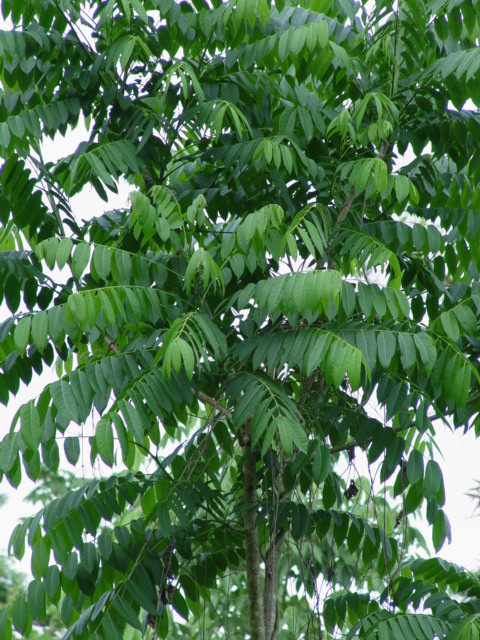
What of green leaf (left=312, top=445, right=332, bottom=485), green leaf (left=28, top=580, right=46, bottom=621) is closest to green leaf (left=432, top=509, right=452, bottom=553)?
green leaf (left=312, top=445, right=332, bottom=485)

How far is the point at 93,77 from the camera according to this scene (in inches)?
95.5

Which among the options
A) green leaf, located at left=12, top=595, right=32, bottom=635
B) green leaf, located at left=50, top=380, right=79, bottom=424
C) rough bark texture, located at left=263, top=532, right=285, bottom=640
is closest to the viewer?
green leaf, located at left=50, top=380, right=79, bottom=424

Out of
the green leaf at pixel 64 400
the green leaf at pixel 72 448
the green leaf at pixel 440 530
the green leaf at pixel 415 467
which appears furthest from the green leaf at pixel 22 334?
the green leaf at pixel 440 530

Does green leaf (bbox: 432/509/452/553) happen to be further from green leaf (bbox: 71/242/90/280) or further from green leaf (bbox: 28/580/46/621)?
green leaf (bbox: 71/242/90/280)

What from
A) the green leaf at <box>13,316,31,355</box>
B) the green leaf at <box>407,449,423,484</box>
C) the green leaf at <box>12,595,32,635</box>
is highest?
the green leaf at <box>13,316,31,355</box>

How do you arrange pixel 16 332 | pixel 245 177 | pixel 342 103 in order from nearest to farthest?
pixel 16 332 < pixel 245 177 < pixel 342 103

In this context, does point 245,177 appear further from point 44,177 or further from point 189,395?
point 189,395

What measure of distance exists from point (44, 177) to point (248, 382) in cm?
84

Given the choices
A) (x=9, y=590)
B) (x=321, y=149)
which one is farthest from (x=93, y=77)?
(x=9, y=590)

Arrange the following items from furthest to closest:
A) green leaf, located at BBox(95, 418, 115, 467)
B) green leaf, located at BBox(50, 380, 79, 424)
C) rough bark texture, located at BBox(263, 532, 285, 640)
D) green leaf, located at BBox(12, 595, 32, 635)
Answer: rough bark texture, located at BBox(263, 532, 285, 640) → green leaf, located at BBox(12, 595, 32, 635) → green leaf, located at BBox(50, 380, 79, 424) → green leaf, located at BBox(95, 418, 115, 467)

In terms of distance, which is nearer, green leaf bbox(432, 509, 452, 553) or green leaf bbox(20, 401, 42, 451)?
green leaf bbox(20, 401, 42, 451)

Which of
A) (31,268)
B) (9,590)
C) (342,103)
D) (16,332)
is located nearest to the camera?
(16,332)

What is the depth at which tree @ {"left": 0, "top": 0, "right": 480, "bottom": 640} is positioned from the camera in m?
1.97

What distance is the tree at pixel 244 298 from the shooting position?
197cm
